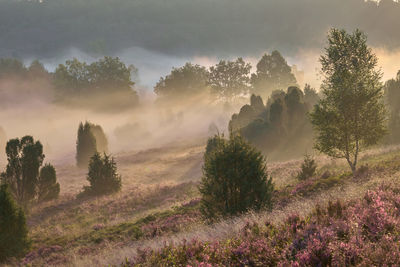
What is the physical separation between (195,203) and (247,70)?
266 feet

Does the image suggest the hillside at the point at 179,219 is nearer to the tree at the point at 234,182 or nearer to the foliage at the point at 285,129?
the tree at the point at 234,182

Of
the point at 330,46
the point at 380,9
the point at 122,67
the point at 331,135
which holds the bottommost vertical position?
the point at 331,135

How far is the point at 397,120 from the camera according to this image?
99.2 ft

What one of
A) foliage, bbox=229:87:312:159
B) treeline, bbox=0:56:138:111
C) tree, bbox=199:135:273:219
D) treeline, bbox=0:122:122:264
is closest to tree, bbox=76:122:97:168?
treeline, bbox=0:122:122:264

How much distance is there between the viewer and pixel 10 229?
1153 centimetres

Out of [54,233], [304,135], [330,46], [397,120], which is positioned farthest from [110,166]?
[397,120]

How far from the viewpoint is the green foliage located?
81.8 ft

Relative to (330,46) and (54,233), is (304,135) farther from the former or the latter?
(54,233)

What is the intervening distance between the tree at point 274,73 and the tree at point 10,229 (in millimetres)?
73871

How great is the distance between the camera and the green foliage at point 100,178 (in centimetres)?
2494

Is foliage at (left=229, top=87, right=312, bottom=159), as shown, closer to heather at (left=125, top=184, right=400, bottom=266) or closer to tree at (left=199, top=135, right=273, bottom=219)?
tree at (left=199, top=135, right=273, bottom=219)

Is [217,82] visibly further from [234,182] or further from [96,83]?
[234,182]

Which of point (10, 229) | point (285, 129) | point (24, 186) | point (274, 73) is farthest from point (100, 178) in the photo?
point (274, 73)

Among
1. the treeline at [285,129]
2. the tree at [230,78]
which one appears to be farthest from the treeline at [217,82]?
A: the treeline at [285,129]
